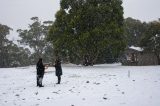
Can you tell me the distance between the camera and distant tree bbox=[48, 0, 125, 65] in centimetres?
4034

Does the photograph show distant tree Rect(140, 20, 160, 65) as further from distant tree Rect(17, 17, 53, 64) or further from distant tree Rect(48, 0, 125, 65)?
distant tree Rect(17, 17, 53, 64)

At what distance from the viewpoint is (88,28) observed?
42.0m

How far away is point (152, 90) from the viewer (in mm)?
14820

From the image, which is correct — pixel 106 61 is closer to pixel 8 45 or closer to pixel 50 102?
pixel 8 45

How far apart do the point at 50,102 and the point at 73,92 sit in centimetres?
281

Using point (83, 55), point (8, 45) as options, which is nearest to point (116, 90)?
point (83, 55)

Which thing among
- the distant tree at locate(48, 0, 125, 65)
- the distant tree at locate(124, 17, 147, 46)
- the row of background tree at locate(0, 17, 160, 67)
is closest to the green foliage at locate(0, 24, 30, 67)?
the row of background tree at locate(0, 17, 160, 67)

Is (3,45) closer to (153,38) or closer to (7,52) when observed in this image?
(7,52)

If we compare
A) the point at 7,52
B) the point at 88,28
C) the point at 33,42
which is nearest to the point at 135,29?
the point at 33,42

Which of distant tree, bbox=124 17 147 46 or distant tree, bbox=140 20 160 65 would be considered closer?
distant tree, bbox=140 20 160 65

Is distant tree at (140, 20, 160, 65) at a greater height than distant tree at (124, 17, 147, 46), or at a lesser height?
lesser

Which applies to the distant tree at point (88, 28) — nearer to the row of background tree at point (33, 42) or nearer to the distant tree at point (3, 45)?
the row of background tree at point (33, 42)

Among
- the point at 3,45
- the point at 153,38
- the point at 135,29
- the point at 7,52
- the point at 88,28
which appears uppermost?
the point at 135,29

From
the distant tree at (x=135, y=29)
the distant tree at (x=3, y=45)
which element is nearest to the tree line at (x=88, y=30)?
the distant tree at (x=135, y=29)
